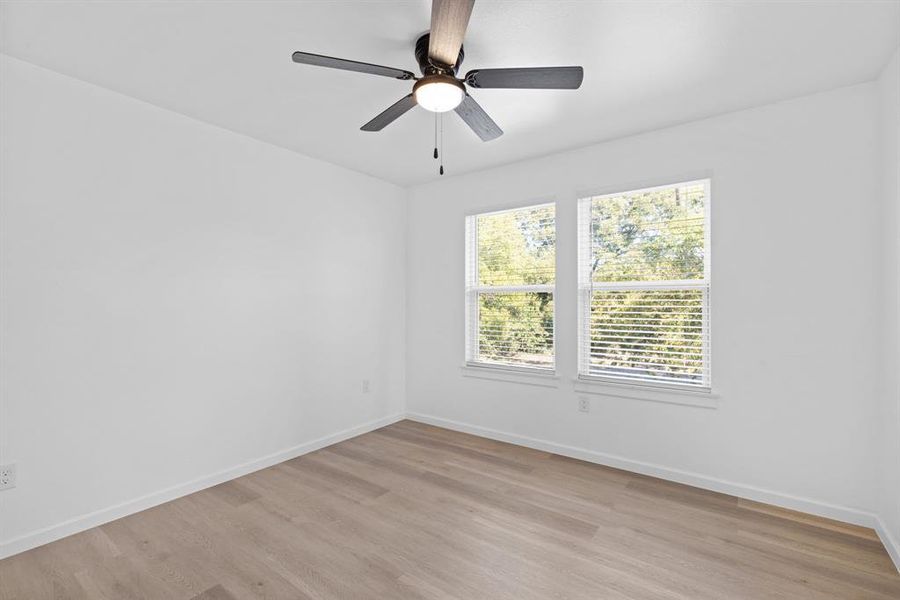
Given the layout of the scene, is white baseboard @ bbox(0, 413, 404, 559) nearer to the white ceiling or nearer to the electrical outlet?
the electrical outlet

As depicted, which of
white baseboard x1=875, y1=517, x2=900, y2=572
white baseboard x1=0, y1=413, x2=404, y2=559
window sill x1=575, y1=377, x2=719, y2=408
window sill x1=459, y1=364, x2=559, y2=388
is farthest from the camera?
window sill x1=459, y1=364, x2=559, y2=388

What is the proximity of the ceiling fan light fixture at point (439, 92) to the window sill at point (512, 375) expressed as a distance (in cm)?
239

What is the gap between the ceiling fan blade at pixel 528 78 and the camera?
1.84m

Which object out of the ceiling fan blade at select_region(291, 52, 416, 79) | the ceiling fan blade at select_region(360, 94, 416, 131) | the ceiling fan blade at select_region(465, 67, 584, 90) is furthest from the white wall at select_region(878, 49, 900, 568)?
the ceiling fan blade at select_region(291, 52, 416, 79)

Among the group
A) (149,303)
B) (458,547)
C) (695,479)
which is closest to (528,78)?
(458,547)

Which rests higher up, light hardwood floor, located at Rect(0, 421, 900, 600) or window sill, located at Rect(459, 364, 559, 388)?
window sill, located at Rect(459, 364, 559, 388)

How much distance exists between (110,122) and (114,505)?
2.27m

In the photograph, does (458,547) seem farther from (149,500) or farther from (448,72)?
(448,72)

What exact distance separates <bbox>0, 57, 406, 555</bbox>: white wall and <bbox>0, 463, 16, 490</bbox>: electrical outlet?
0.11 feet

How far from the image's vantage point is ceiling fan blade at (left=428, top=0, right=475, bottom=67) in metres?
1.53

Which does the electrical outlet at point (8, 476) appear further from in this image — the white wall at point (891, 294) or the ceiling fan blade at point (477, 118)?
the white wall at point (891, 294)

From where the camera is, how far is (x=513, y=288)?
396 cm

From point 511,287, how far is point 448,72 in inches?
90.6

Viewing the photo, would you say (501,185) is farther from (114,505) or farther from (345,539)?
(114,505)
